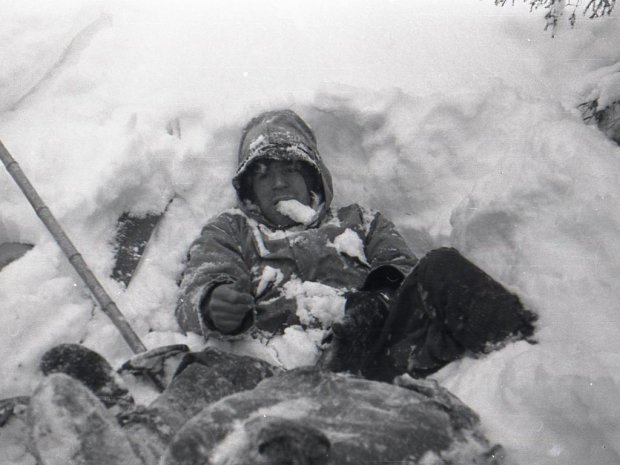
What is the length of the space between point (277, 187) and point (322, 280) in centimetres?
61

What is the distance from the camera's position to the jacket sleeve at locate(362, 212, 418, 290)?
246cm

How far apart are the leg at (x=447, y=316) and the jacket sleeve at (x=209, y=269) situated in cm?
65

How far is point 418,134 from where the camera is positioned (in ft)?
11.3

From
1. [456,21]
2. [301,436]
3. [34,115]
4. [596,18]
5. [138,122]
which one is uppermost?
[34,115]

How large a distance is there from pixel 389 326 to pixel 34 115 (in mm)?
2490

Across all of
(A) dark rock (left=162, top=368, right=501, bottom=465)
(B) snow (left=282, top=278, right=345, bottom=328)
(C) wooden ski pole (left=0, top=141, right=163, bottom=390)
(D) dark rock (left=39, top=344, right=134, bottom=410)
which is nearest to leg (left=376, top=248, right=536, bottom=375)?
(A) dark rock (left=162, top=368, right=501, bottom=465)

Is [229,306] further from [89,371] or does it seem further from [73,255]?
[73,255]

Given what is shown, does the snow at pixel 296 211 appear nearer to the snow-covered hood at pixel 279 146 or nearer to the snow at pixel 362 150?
the snow-covered hood at pixel 279 146

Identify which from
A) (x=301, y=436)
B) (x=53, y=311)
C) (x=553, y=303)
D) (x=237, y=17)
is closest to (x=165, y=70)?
(x=237, y=17)

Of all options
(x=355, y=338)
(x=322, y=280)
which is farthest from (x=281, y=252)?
(x=355, y=338)

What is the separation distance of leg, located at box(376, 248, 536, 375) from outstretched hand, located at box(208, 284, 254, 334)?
55 centimetres

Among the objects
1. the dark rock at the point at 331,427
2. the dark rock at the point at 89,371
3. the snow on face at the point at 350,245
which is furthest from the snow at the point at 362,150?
the dark rock at the point at 89,371

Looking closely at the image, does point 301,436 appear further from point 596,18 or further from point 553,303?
point 596,18

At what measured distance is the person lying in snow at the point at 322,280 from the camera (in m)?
1.89
